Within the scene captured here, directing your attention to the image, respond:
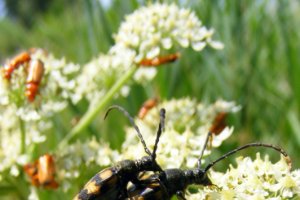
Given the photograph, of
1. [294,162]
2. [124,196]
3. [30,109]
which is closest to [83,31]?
[30,109]

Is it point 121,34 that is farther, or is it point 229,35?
point 229,35

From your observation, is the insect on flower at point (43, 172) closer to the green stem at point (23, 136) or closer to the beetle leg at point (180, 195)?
the green stem at point (23, 136)

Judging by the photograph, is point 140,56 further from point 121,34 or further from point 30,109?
point 30,109

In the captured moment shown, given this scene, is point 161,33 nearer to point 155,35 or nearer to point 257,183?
point 155,35

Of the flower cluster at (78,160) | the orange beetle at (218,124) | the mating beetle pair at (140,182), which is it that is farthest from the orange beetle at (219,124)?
the mating beetle pair at (140,182)

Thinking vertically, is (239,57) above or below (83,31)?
below

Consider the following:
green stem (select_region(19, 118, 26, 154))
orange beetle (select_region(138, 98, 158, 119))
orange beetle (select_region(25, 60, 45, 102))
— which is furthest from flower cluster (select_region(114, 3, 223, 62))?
green stem (select_region(19, 118, 26, 154))

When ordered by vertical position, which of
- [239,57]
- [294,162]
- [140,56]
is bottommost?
[294,162]

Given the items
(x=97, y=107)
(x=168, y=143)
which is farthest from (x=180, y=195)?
(x=97, y=107)
